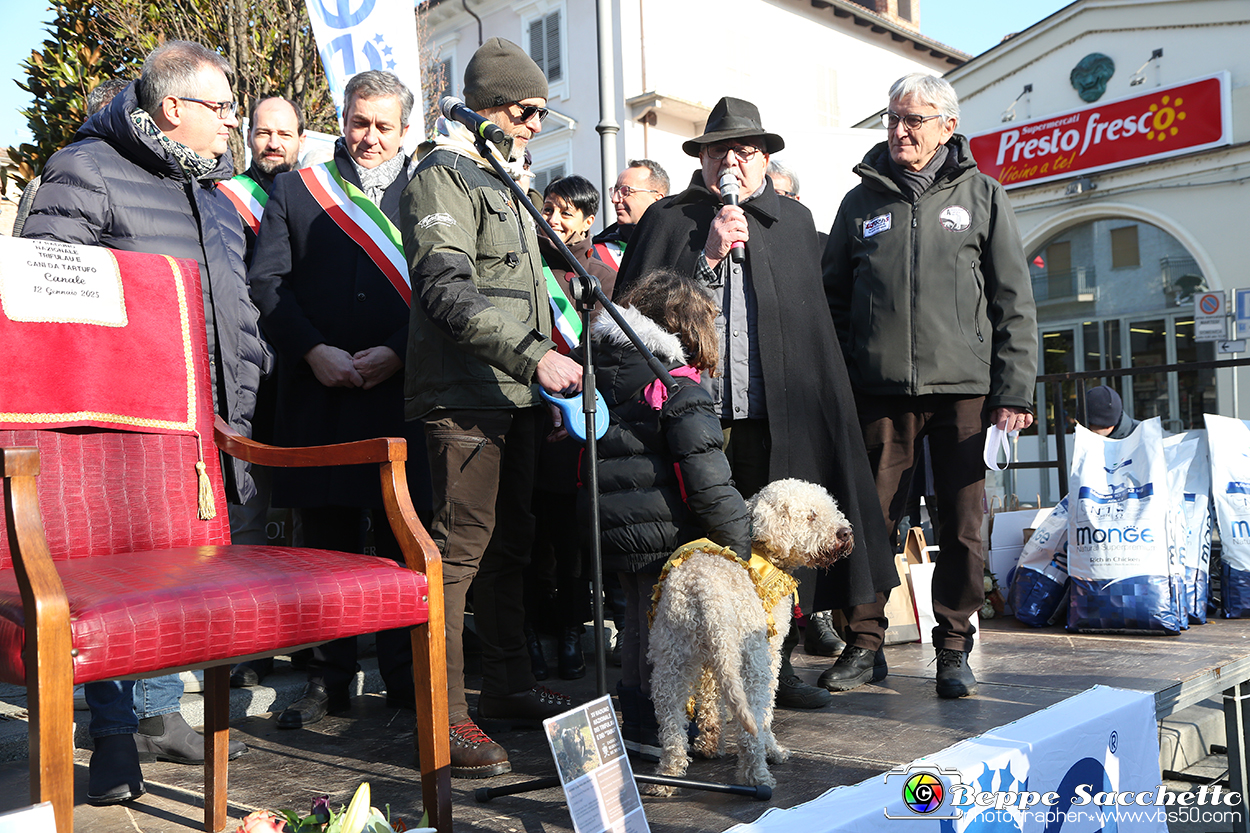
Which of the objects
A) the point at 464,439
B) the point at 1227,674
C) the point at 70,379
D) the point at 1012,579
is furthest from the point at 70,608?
the point at 1012,579

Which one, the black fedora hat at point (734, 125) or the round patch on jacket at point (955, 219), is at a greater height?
the black fedora hat at point (734, 125)

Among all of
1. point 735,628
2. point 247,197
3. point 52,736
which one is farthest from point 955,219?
point 52,736

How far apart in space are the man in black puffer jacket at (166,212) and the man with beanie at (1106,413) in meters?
4.82

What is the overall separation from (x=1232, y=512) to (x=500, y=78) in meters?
4.33

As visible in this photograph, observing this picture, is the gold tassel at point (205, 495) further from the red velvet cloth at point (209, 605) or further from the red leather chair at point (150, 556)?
the red velvet cloth at point (209, 605)

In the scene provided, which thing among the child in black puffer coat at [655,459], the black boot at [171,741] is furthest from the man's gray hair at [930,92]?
the black boot at [171,741]

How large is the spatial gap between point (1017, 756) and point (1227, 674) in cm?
229

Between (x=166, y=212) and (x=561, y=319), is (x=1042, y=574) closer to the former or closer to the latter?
(x=561, y=319)

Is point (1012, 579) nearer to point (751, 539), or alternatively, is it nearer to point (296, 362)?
point (751, 539)

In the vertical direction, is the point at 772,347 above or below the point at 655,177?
below

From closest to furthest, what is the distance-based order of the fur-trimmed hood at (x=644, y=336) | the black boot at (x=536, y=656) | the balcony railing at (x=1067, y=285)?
the fur-trimmed hood at (x=644, y=336), the black boot at (x=536, y=656), the balcony railing at (x=1067, y=285)

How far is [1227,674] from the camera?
3.85 m

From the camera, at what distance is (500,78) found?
10.0 ft

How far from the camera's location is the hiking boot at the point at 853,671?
3740 mm
